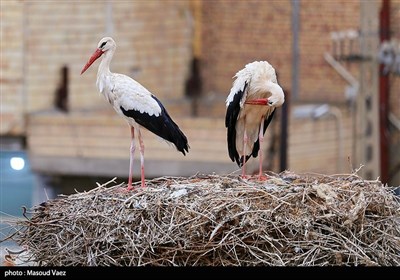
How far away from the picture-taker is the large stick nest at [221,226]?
42.1 feet

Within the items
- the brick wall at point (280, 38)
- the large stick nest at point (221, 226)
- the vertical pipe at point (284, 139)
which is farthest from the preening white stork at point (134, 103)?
the brick wall at point (280, 38)

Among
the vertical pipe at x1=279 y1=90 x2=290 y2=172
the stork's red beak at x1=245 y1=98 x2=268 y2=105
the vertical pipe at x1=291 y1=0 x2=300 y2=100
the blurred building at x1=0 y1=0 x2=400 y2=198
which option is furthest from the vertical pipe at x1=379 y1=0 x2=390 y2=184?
the stork's red beak at x1=245 y1=98 x2=268 y2=105

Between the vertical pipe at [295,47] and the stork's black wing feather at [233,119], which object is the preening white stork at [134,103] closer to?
the stork's black wing feather at [233,119]

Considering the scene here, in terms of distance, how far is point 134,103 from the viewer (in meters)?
14.3

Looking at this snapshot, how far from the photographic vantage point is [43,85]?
28062mm

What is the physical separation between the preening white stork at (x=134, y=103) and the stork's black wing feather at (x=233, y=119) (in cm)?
63

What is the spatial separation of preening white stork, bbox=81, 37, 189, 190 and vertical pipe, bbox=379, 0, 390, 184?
1449cm

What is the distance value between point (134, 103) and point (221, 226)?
1.82 meters

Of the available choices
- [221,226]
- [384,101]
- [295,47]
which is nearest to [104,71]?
[221,226]

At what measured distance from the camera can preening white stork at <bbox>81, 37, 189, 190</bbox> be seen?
1420 centimetres

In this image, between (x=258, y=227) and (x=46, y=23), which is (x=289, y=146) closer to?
(x=46, y=23)

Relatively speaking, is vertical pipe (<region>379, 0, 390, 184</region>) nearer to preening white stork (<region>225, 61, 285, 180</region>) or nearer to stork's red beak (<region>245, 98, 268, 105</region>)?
preening white stork (<region>225, 61, 285, 180</region>)

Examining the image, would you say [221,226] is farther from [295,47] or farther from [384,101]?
[295,47]
